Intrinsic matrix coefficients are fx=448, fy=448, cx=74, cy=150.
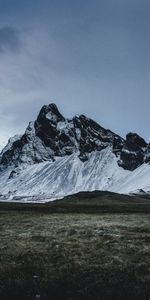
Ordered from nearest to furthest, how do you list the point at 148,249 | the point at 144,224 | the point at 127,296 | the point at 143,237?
the point at 127,296, the point at 148,249, the point at 143,237, the point at 144,224

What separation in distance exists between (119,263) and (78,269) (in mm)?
2570

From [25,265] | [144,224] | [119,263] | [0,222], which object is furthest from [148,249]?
[0,222]

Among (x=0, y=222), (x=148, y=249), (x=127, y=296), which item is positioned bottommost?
(x=127, y=296)

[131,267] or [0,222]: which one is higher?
[0,222]

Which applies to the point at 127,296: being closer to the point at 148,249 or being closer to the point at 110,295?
the point at 110,295

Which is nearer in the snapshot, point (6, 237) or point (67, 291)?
point (67, 291)

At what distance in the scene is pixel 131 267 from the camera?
25156 mm

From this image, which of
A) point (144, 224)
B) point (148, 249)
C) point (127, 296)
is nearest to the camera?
point (127, 296)

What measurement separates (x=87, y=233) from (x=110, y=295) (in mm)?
15125

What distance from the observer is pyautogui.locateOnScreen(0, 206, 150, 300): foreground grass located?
21.9 m

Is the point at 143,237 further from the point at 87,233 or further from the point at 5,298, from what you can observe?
the point at 5,298

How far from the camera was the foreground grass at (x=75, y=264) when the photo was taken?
2194 cm

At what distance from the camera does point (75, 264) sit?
1024 inches

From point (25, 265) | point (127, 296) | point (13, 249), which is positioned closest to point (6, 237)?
point (13, 249)
